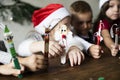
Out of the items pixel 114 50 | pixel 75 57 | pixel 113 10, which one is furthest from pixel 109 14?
pixel 75 57

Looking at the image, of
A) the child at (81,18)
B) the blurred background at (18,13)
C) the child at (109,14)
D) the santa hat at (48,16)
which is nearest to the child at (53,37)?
the santa hat at (48,16)

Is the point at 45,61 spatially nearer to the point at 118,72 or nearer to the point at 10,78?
the point at 10,78

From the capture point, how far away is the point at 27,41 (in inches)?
44.6

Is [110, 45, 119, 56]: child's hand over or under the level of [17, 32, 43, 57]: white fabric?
under

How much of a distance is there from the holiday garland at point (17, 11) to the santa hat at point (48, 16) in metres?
1.17

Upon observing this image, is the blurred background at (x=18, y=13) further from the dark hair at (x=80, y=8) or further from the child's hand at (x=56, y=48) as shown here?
the child's hand at (x=56, y=48)

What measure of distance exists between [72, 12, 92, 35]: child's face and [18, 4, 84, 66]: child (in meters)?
0.13

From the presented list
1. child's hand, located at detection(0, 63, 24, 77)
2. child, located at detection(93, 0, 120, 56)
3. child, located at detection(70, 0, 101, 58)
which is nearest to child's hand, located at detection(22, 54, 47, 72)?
child's hand, located at detection(0, 63, 24, 77)

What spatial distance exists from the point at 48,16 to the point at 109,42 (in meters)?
0.34

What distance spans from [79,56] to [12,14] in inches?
59.3

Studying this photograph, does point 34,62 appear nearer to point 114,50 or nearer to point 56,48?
point 56,48

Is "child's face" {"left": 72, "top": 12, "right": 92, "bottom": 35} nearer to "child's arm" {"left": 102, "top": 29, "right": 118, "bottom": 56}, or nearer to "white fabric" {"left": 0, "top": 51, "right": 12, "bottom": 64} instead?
"child's arm" {"left": 102, "top": 29, "right": 118, "bottom": 56}

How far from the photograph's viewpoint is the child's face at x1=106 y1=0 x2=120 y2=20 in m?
1.47

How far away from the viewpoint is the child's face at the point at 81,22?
1.33 metres
